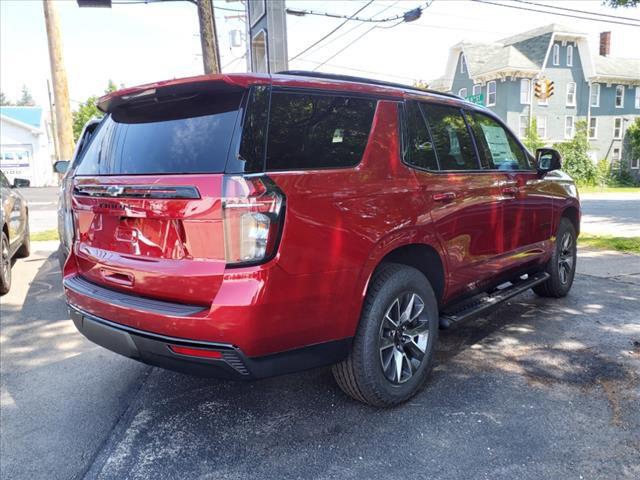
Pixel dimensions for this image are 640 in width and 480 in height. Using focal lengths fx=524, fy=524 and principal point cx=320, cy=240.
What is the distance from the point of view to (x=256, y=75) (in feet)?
8.91

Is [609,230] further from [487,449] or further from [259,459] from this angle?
[259,459]

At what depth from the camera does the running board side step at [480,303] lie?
12.3 feet

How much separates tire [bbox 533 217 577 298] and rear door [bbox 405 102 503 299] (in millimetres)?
1455

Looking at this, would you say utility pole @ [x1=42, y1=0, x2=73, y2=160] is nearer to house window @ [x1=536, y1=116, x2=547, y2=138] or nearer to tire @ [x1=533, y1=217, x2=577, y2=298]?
tire @ [x1=533, y1=217, x2=577, y2=298]

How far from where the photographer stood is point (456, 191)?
3.75 meters

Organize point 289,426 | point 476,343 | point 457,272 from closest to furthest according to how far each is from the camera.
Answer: point 289,426 → point 457,272 → point 476,343

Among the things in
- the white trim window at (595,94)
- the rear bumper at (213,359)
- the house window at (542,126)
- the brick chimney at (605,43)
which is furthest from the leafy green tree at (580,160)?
the rear bumper at (213,359)

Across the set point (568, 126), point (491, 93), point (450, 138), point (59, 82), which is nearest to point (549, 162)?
point (450, 138)

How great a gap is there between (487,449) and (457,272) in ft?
4.41

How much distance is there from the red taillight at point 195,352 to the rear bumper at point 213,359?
1 cm

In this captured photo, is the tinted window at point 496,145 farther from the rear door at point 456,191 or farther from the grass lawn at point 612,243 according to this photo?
the grass lawn at point 612,243

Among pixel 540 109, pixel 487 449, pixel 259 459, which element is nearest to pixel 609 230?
pixel 487 449

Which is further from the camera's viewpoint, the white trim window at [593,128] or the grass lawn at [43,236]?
the white trim window at [593,128]

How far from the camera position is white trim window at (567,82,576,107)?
37.8 m
